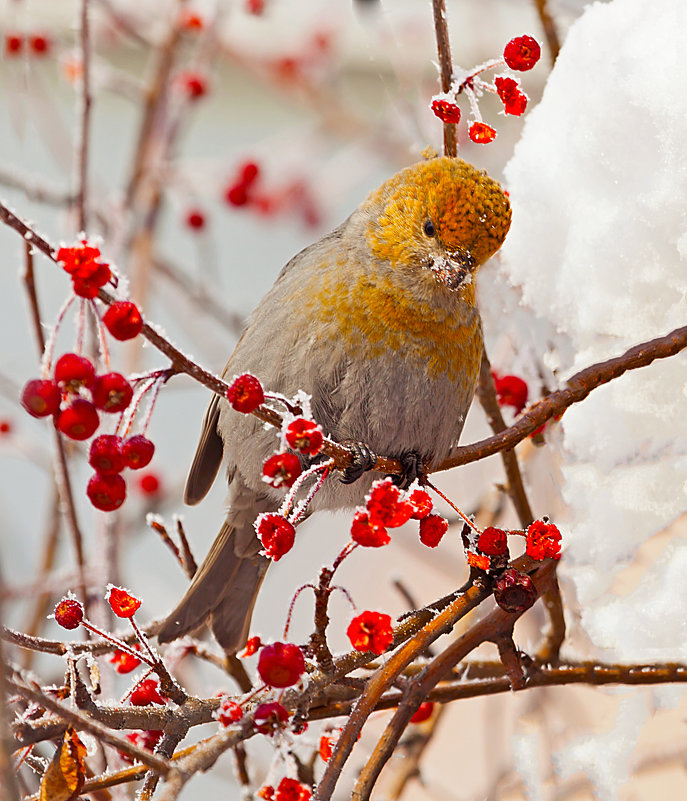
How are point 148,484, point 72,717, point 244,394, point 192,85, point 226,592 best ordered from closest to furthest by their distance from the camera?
point 72,717 < point 244,394 < point 226,592 < point 192,85 < point 148,484

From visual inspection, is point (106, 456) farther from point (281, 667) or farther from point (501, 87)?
point (501, 87)

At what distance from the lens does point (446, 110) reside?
0.86 meters

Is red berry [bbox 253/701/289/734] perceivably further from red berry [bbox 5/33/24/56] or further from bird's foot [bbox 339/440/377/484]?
red berry [bbox 5/33/24/56]

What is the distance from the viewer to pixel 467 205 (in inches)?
42.6

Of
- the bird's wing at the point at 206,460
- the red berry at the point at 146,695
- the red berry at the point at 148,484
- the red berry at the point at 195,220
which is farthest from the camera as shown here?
the red berry at the point at 195,220

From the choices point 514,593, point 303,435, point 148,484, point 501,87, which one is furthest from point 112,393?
point 148,484

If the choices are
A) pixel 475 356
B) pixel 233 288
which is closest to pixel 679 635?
pixel 475 356

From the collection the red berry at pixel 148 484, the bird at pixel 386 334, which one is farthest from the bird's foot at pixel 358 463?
the red berry at pixel 148 484

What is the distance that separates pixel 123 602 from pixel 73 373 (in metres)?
0.19

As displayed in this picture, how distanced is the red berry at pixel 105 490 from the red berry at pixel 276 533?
0.12 m

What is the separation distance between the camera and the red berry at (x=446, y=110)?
0.86 m

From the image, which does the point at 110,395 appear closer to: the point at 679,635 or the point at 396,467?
the point at 396,467

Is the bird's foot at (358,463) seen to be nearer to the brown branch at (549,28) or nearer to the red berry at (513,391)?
the red berry at (513,391)

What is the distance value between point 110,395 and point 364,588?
7.07ft
